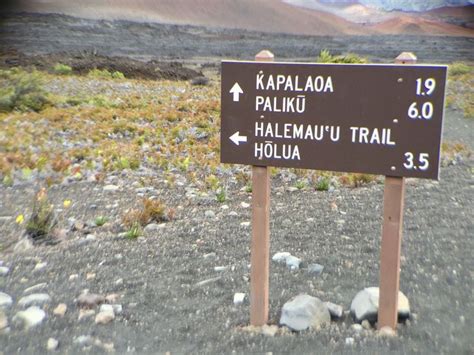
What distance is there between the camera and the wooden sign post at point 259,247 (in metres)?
3.04

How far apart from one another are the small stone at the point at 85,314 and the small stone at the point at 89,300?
5cm

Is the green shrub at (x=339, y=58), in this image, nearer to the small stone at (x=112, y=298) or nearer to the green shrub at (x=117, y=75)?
the small stone at (x=112, y=298)

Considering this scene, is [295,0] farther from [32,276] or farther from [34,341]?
[34,341]

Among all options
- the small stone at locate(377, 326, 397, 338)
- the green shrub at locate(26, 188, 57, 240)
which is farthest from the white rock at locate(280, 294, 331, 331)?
the green shrub at locate(26, 188, 57, 240)

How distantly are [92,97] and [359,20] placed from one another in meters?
7.64

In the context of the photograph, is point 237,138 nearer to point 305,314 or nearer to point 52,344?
point 305,314

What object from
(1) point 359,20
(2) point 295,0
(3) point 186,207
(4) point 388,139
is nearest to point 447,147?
(1) point 359,20

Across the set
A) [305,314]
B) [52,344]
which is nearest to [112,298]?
[52,344]

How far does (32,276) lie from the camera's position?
3926mm

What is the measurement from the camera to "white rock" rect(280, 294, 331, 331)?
3.01 m

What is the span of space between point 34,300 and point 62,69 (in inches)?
676

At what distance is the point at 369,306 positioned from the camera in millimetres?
3061

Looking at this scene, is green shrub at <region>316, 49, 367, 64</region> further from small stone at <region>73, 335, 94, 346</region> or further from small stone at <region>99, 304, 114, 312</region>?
small stone at <region>73, 335, 94, 346</region>

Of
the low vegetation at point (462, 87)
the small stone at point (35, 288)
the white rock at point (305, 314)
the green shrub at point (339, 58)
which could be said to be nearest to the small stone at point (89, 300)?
the small stone at point (35, 288)
